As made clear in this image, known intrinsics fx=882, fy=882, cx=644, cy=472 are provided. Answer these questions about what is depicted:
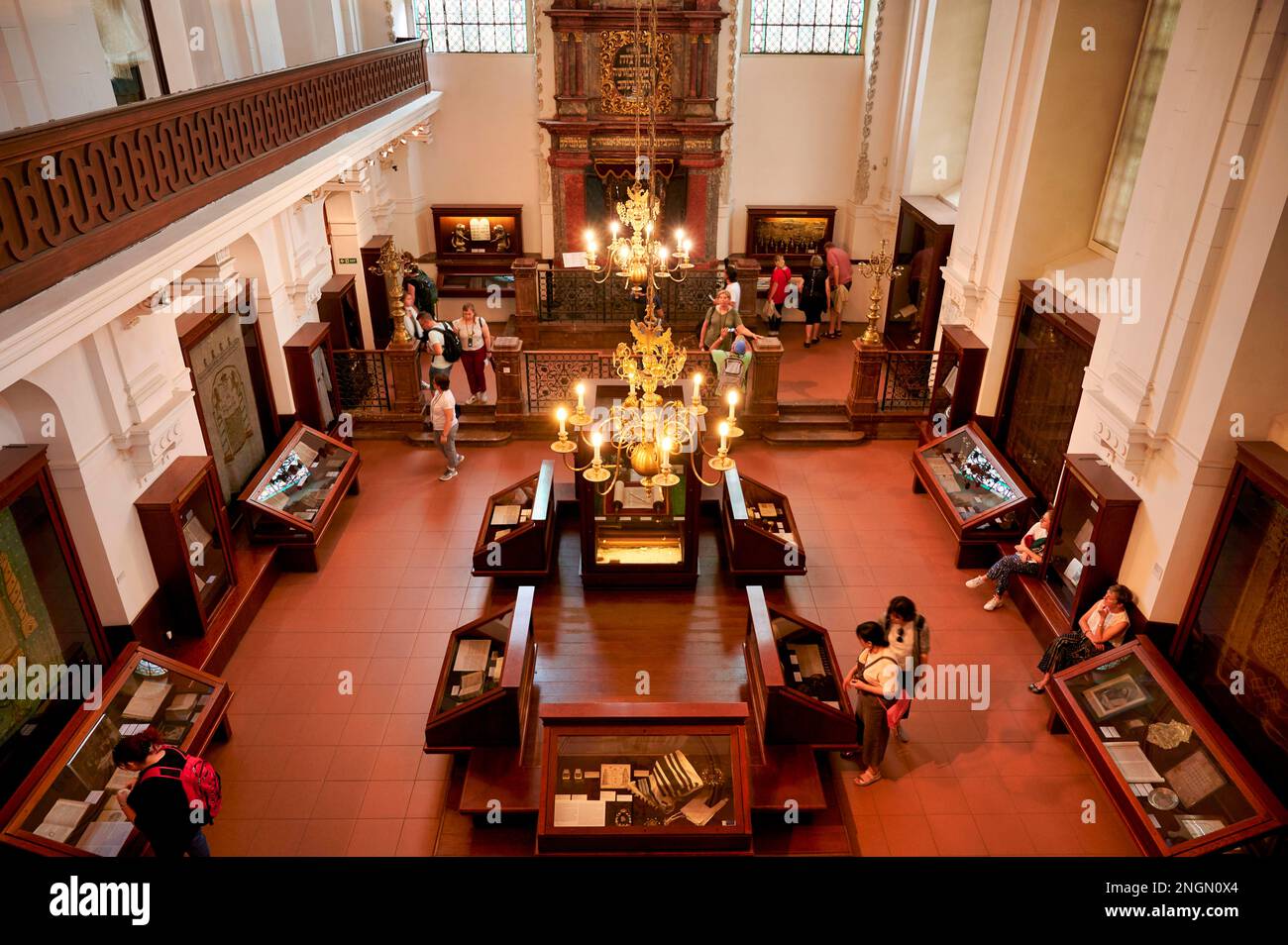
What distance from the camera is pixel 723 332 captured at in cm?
1181

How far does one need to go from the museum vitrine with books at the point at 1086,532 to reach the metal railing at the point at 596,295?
349 inches

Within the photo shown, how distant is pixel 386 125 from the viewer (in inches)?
487

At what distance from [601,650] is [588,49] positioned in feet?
36.3

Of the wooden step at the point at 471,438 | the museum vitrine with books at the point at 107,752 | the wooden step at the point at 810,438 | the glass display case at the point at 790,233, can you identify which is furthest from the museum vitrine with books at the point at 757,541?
the glass display case at the point at 790,233

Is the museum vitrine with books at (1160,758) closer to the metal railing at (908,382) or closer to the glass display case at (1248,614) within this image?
the glass display case at (1248,614)

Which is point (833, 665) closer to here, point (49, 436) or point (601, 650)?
point (601, 650)

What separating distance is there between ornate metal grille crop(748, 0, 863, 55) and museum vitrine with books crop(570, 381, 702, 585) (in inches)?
394

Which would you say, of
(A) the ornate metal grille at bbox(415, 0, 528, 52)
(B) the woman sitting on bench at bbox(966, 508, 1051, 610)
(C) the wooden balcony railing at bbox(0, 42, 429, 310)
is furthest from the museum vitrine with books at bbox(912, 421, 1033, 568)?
(A) the ornate metal grille at bbox(415, 0, 528, 52)

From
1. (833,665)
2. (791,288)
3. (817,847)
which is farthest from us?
(791,288)

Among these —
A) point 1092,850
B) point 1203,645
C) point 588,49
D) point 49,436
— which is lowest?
point 1092,850

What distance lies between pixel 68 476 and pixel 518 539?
3820 mm

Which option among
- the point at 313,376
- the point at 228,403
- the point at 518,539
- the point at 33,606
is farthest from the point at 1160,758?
the point at 313,376
